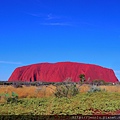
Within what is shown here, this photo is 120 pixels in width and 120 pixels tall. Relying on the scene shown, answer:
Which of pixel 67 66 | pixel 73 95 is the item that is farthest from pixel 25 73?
pixel 73 95

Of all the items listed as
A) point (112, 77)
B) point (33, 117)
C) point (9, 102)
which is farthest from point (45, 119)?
point (112, 77)

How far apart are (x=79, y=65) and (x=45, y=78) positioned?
17.5 metres

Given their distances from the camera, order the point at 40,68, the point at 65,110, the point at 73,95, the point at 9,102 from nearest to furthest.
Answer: the point at 65,110
the point at 9,102
the point at 73,95
the point at 40,68

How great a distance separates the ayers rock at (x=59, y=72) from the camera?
135000 mm

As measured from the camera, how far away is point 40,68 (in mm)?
143000

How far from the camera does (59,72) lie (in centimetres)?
13562

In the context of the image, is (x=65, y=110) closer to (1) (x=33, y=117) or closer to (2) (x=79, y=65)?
(1) (x=33, y=117)

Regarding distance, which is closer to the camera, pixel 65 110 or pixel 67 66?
pixel 65 110

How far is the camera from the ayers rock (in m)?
135

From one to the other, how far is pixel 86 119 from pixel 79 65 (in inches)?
5244

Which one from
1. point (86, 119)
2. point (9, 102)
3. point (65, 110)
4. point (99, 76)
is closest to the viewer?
point (86, 119)

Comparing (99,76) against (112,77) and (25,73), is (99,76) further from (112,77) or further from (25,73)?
(25,73)

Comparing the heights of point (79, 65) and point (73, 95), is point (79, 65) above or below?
above

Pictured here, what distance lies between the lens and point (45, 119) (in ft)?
29.0
